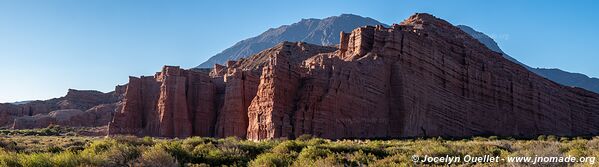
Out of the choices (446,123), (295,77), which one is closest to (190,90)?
(295,77)

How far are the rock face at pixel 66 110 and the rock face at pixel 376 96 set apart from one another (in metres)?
17.6

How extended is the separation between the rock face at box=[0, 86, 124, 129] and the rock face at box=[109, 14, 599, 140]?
17551 mm

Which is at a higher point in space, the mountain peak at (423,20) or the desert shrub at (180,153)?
the mountain peak at (423,20)

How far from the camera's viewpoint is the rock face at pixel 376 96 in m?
55.7

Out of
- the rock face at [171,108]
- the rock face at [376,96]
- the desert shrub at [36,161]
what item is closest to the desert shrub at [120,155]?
the desert shrub at [36,161]

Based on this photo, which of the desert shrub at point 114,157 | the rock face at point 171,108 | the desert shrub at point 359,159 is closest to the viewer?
the desert shrub at point 114,157

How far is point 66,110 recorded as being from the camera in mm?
99875

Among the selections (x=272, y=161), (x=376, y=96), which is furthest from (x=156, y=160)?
(x=376, y=96)

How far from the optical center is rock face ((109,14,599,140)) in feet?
183

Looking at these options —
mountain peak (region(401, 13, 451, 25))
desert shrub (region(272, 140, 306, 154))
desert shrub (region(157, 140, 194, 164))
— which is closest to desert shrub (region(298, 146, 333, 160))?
desert shrub (region(272, 140, 306, 154))

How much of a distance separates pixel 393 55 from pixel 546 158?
43.5 m

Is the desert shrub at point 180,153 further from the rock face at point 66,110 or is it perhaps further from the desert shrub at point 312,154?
the rock face at point 66,110

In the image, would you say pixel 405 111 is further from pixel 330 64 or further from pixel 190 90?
pixel 190 90

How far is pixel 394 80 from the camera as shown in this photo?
5972 centimetres
